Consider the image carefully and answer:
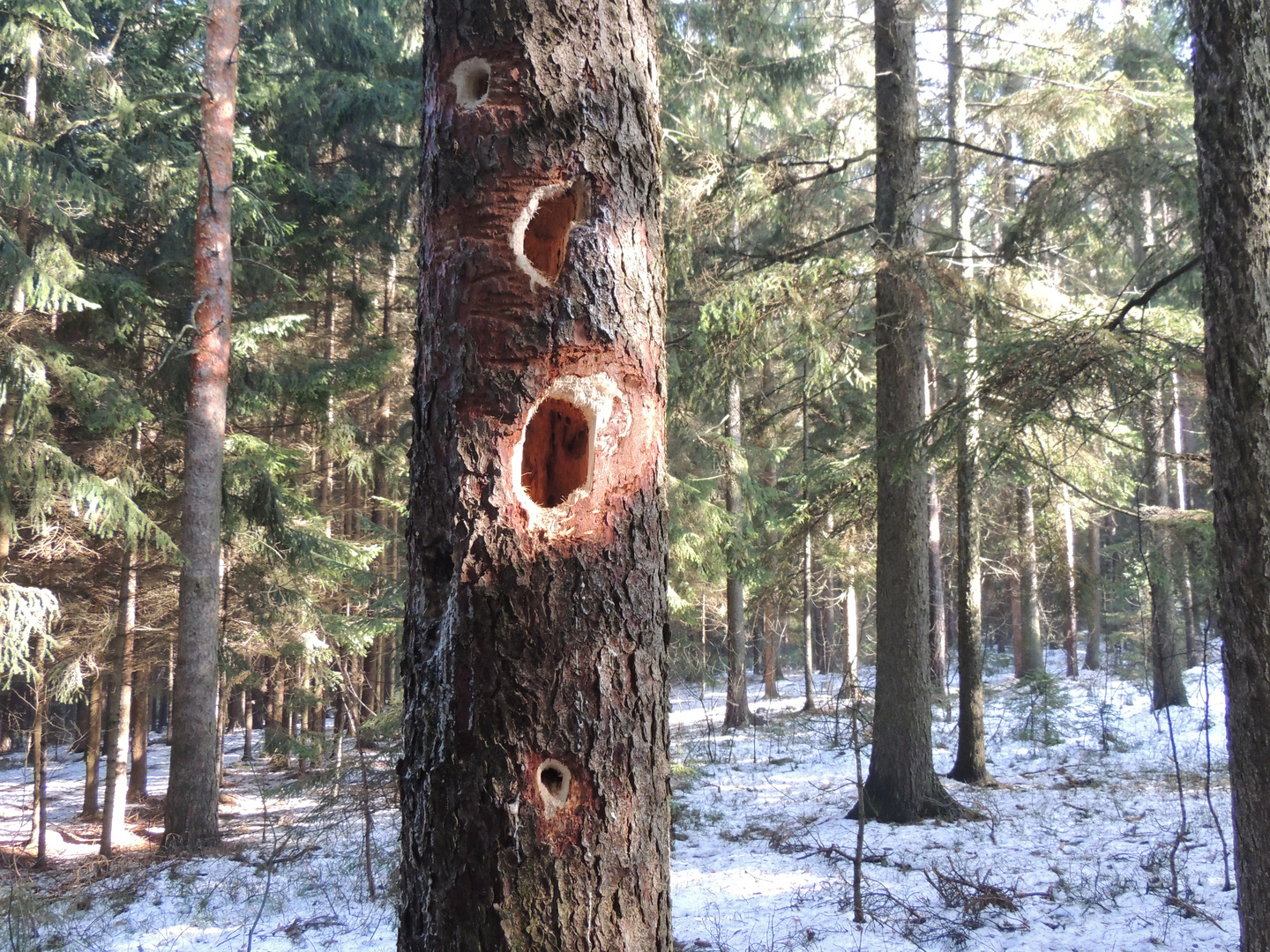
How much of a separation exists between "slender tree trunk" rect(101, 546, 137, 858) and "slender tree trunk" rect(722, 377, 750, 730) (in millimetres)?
8926

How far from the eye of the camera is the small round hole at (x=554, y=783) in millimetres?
1834

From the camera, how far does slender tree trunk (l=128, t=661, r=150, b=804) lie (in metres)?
13.6

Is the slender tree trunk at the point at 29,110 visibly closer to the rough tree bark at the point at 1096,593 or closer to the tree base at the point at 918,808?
the tree base at the point at 918,808

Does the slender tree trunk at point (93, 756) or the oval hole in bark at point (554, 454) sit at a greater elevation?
the oval hole in bark at point (554, 454)

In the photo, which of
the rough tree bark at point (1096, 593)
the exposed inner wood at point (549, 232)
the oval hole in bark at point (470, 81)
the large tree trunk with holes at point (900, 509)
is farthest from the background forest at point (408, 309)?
the oval hole in bark at point (470, 81)

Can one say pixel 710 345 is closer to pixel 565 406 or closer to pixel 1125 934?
pixel 1125 934

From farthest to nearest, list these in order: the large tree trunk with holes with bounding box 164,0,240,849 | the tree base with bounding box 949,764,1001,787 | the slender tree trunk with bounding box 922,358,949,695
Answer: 1. the slender tree trunk with bounding box 922,358,949,695
2. the tree base with bounding box 949,764,1001,787
3. the large tree trunk with holes with bounding box 164,0,240,849

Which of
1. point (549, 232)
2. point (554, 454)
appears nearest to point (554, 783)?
point (554, 454)

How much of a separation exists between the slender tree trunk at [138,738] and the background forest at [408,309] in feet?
0.35

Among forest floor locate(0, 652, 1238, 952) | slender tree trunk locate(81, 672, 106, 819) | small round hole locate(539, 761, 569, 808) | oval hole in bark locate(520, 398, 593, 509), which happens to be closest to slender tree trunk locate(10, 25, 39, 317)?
slender tree trunk locate(81, 672, 106, 819)

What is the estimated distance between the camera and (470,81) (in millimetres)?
2168

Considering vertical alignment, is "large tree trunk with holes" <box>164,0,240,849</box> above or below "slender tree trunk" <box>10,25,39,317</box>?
below

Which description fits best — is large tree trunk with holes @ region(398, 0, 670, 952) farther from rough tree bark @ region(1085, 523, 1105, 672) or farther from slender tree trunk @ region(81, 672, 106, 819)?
slender tree trunk @ region(81, 672, 106, 819)

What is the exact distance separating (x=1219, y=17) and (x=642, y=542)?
4291mm
